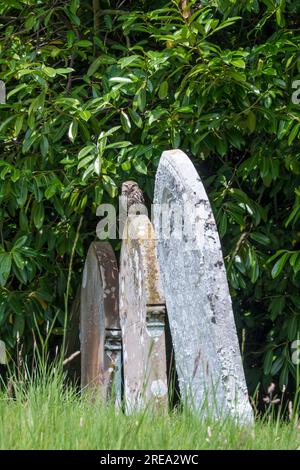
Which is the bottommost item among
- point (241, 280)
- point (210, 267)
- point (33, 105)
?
point (241, 280)

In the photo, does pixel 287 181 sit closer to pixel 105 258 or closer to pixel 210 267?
pixel 105 258

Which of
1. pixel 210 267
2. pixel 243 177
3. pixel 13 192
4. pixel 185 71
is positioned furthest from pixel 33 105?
pixel 210 267

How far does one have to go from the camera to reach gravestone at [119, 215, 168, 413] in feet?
15.8

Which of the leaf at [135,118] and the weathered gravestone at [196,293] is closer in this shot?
the weathered gravestone at [196,293]

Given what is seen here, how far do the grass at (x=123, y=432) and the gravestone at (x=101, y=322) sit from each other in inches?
49.7

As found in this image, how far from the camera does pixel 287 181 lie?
6.26 metres

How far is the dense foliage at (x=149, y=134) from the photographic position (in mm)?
5676

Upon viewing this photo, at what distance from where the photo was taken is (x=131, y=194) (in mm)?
5500

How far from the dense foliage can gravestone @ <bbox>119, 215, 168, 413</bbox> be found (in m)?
0.56

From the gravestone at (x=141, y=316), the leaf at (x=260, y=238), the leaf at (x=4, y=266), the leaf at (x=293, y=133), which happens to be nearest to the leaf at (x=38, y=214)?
the leaf at (x=4, y=266)

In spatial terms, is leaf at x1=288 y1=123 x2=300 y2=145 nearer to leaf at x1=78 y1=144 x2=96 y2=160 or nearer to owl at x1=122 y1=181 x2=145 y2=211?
owl at x1=122 y1=181 x2=145 y2=211

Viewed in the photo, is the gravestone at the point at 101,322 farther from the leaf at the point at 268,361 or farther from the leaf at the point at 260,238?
the leaf at the point at 268,361
